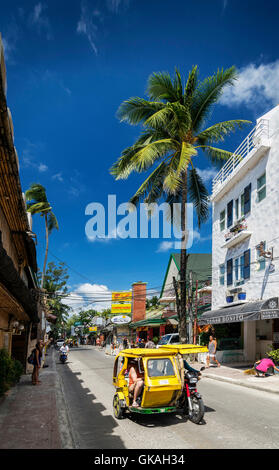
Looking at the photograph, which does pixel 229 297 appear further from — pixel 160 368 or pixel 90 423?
pixel 90 423

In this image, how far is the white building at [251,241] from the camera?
18.9 meters

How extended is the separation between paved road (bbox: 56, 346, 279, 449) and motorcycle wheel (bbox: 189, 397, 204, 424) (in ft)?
0.43

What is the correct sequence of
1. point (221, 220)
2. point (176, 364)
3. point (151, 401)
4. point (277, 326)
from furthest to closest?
1. point (221, 220)
2. point (277, 326)
3. point (176, 364)
4. point (151, 401)

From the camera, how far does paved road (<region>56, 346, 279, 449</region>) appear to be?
6988 mm

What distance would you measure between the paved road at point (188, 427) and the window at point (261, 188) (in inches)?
430

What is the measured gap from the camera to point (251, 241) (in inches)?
845

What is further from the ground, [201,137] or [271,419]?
[201,137]

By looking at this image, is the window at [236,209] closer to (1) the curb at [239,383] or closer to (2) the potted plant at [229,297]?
(2) the potted plant at [229,297]

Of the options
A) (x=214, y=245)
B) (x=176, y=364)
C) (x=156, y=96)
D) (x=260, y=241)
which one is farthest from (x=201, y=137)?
(x=176, y=364)

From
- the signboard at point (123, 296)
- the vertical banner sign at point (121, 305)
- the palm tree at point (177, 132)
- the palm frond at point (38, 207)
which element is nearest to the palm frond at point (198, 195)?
the palm tree at point (177, 132)

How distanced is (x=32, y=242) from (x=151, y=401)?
724cm

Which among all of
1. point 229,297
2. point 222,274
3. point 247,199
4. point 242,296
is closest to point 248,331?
point 229,297
